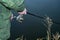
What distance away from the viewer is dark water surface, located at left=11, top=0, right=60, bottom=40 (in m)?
1.41

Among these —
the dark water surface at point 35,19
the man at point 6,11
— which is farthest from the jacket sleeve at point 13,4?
the dark water surface at point 35,19

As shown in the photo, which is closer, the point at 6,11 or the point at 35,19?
the point at 6,11

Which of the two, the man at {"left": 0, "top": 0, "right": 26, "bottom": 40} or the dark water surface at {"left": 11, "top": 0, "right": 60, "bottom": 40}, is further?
the dark water surface at {"left": 11, "top": 0, "right": 60, "bottom": 40}

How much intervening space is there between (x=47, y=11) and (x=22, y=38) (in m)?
0.29

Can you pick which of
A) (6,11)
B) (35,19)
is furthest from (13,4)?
(35,19)

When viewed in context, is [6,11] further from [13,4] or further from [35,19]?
[35,19]

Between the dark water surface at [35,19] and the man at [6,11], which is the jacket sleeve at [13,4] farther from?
the dark water surface at [35,19]

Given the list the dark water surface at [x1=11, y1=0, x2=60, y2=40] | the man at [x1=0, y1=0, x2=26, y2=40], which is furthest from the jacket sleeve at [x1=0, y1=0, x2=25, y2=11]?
the dark water surface at [x1=11, y1=0, x2=60, y2=40]

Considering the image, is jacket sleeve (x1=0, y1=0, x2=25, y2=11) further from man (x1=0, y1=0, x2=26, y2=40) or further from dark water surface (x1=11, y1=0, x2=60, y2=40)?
dark water surface (x1=11, y1=0, x2=60, y2=40)

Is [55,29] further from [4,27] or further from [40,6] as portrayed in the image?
[4,27]

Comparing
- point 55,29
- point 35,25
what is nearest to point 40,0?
point 35,25

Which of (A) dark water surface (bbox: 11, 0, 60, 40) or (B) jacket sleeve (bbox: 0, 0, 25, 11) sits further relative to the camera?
(A) dark water surface (bbox: 11, 0, 60, 40)

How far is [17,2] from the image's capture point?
52 centimetres

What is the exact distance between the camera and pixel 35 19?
1486 mm
